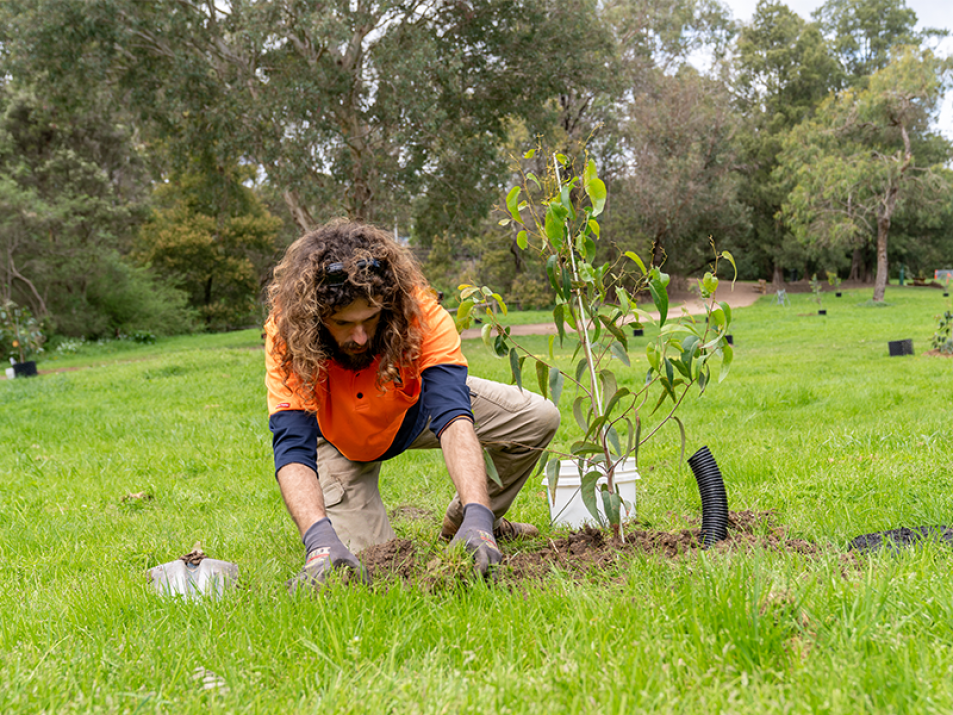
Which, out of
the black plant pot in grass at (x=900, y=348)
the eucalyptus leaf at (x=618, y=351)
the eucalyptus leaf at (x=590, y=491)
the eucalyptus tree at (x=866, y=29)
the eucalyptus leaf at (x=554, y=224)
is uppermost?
the eucalyptus tree at (x=866, y=29)

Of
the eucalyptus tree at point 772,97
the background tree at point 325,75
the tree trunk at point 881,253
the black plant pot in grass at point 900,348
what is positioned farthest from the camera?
the eucalyptus tree at point 772,97

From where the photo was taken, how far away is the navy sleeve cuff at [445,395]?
8.81 feet

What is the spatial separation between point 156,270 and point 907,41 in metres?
38.2

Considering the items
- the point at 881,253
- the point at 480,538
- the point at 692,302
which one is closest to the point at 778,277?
the point at 692,302

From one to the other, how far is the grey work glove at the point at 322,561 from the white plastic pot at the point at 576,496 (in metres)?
1.04

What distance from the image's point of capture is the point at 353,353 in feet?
9.12

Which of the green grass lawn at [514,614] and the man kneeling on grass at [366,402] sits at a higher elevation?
the man kneeling on grass at [366,402]

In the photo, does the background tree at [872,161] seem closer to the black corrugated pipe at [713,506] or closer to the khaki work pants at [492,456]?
the khaki work pants at [492,456]

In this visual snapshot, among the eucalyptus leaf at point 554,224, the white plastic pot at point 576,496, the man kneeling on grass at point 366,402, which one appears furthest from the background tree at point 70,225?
the eucalyptus leaf at point 554,224

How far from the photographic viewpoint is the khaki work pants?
3.15m

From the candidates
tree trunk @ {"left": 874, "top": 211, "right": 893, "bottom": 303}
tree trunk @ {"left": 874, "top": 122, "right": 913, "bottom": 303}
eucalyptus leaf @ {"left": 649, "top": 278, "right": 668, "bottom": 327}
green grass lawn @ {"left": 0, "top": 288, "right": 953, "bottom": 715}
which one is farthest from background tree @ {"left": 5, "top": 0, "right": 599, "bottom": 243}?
tree trunk @ {"left": 874, "top": 211, "right": 893, "bottom": 303}

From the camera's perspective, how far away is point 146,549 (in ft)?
10.8

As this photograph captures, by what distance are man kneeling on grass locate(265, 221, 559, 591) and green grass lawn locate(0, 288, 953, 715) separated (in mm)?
276

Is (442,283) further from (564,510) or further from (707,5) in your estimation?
(564,510)
